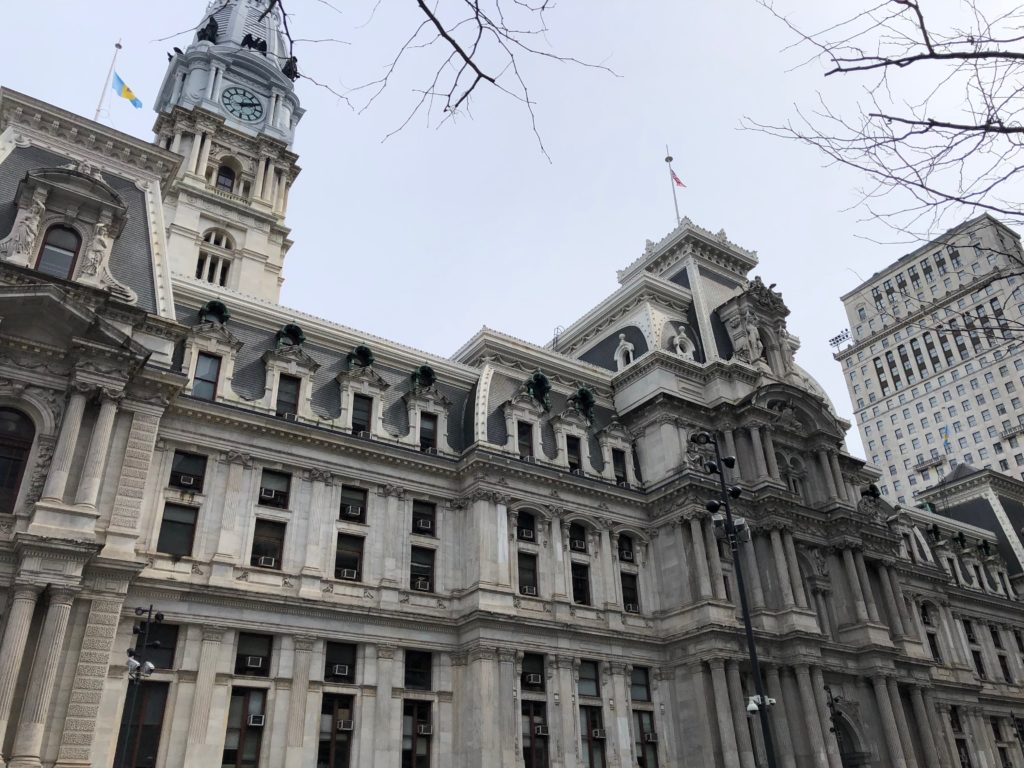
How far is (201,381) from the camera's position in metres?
34.1

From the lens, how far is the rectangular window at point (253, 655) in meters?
29.9

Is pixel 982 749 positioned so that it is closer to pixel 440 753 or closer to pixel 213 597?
pixel 440 753

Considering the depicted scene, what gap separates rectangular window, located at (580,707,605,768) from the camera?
34938 mm

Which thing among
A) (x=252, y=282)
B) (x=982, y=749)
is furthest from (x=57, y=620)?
(x=982, y=749)

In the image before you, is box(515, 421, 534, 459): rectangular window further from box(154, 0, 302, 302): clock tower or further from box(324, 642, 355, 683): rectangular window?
box(154, 0, 302, 302): clock tower

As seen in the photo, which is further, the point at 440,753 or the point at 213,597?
the point at 440,753

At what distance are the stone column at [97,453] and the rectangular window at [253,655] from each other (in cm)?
815

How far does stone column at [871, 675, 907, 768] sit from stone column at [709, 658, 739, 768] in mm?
10894

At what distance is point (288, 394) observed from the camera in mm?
36656

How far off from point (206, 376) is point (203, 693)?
13.2 m

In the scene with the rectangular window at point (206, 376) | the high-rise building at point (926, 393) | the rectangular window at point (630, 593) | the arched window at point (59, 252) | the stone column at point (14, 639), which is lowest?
the stone column at point (14, 639)

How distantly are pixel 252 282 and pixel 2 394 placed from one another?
3856cm

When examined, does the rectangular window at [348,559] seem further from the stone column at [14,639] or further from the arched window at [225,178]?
the arched window at [225,178]

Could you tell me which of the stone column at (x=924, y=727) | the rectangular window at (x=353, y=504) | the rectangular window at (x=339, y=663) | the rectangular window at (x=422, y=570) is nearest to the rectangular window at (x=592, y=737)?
the rectangular window at (x=422, y=570)
